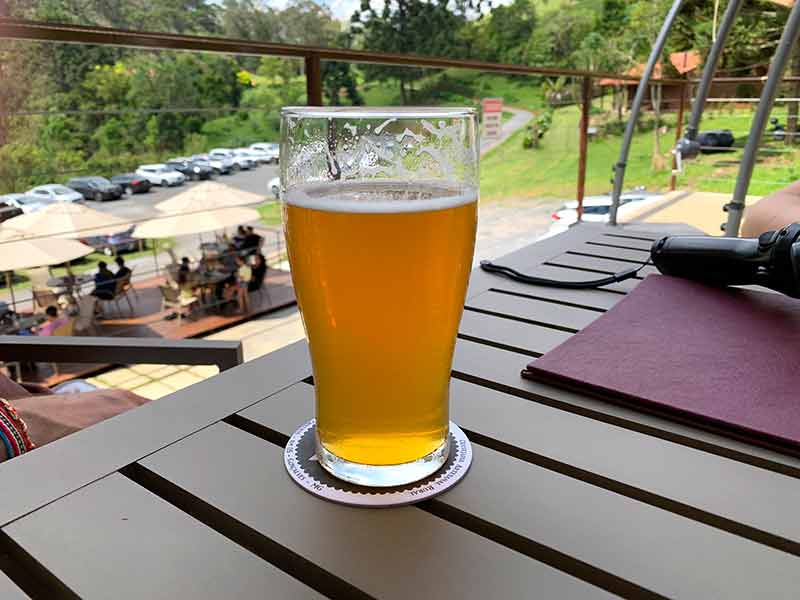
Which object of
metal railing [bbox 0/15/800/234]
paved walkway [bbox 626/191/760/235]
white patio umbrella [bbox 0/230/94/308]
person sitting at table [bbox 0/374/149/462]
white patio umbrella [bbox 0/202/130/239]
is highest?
metal railing [bbox 0/15/800/234]

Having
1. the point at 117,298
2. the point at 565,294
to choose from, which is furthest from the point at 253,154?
the point at 565,294

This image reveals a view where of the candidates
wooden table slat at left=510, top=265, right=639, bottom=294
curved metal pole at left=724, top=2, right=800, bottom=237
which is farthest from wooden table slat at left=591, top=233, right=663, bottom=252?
curved metal pole at left=724, top=2, right=800, bottom=237

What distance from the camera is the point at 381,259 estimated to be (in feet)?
1.33

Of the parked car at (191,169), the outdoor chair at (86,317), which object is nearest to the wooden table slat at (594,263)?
the outdoor chair at (86,317)

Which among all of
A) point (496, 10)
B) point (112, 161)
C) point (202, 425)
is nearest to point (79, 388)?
point (202, 425)

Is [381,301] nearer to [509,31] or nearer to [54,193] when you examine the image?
[54,193]

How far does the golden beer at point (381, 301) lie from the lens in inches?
16.0

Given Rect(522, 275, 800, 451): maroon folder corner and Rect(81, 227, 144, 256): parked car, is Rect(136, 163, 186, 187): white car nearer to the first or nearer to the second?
Rect(81, 227, 144, 256): parked car

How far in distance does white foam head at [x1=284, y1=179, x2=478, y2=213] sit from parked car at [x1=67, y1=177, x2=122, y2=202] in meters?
11.6

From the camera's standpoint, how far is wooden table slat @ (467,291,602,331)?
77cm

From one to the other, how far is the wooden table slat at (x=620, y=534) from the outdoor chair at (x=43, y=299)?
9067 mm

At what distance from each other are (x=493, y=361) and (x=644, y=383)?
154 millimetres

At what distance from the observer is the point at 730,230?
196 centimetres

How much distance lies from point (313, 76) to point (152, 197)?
1023 cm
